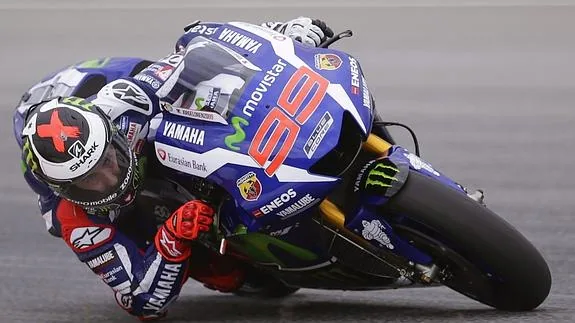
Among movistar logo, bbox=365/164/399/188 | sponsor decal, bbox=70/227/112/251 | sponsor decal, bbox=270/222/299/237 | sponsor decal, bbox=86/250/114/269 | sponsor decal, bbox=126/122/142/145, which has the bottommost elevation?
sponsor decal, bbox=86/250/114/269

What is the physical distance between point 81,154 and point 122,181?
0.16 m

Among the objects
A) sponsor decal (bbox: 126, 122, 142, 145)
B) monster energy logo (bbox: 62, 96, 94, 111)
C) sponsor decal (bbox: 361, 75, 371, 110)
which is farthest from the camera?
sponsor decal (bbox: 126, 122, 142, 145)

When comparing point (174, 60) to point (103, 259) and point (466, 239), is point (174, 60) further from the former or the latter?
point (466, 239)

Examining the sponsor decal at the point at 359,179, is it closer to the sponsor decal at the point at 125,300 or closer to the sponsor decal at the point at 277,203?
the sponsor decal at the point at 277,203

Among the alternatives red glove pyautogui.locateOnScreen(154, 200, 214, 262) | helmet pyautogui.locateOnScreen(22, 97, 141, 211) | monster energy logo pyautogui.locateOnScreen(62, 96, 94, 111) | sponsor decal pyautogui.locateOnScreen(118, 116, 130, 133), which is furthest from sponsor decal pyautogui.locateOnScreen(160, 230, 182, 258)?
monster energy logo pyautogui.locateOnScreen(62, 96, 94, 111)

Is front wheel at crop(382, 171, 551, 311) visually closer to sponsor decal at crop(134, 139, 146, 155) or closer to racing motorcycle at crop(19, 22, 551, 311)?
racing motorcycle at crop(19, 22, 551, 311)

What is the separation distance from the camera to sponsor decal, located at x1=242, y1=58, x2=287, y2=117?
10.6ft

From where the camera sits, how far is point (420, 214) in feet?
10.9

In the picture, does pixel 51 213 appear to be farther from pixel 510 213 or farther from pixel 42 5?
pixel 42 5

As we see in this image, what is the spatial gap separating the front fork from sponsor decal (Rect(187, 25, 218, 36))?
0.65 meters

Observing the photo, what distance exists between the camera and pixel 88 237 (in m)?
3.78

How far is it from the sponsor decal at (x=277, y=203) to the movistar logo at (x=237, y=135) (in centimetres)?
19

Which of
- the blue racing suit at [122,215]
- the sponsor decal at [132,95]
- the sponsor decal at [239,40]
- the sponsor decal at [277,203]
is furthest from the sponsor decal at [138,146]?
the sponsor decal at [277,203]

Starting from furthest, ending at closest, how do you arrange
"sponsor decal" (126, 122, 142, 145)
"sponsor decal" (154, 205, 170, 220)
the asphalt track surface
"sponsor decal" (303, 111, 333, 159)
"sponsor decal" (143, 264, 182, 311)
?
the asphalt track surface, "sponsor decal" (154, 205, 170, 220), "sponsor decal" (143, 264, 182, 311), "sponsor decal" (126, 122, 142, 145), "sponsor decal" (303, 111, 333, 159)
